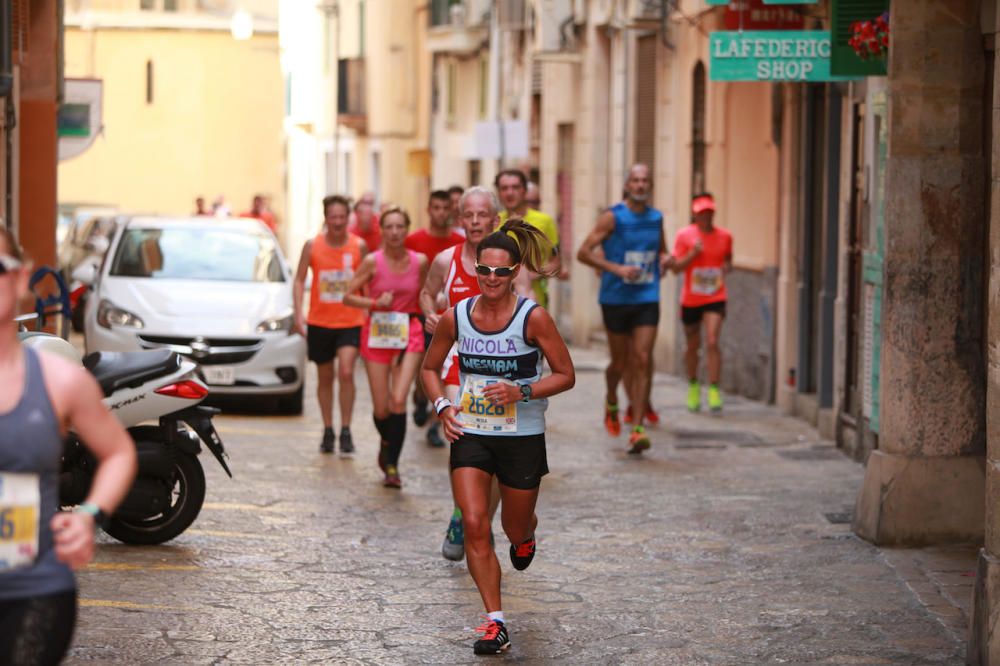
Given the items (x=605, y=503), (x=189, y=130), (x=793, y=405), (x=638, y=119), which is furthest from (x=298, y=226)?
(x=605, y=503)

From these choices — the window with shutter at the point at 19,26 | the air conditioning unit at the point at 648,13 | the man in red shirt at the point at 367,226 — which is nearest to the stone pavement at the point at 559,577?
the window with shutter at the point at 19,26

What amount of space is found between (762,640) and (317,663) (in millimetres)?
1802

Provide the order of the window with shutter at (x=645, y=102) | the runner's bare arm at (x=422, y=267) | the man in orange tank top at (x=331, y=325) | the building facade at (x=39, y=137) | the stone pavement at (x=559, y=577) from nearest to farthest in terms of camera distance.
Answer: the stone pavement at (x=559, y=577) → the runner's bare arm at (x=422, y=267) → the man in orange tank top at (x=331, y=325) → the building facade at (x=39, y=137) → the window with shutter at (x=645, y=102)

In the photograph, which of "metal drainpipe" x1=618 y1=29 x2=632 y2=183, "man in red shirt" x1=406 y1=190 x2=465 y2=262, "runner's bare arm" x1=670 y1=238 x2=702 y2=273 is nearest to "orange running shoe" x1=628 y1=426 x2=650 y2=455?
"runner's bare arm" x1=670 y1=238 x2=702 y2=273

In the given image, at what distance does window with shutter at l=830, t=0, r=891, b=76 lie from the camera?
12266 mm

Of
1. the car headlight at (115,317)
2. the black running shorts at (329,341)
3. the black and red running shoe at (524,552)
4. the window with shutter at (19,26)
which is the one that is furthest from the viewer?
the car headlight at (115,317)

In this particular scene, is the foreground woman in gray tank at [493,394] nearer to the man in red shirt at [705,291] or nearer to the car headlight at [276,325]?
the car headlight at [276,325]

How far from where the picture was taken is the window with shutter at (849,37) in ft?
40.2

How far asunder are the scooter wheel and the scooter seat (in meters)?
0.50

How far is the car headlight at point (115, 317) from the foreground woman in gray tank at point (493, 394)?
877cm

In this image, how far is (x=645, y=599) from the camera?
9.12 metres

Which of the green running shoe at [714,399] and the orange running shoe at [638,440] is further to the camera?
the green running shoe at [714,399]

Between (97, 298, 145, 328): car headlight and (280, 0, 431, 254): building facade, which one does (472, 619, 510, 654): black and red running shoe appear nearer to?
(97, 298, 145, 328): car headlight

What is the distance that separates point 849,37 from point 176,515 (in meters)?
4.99
